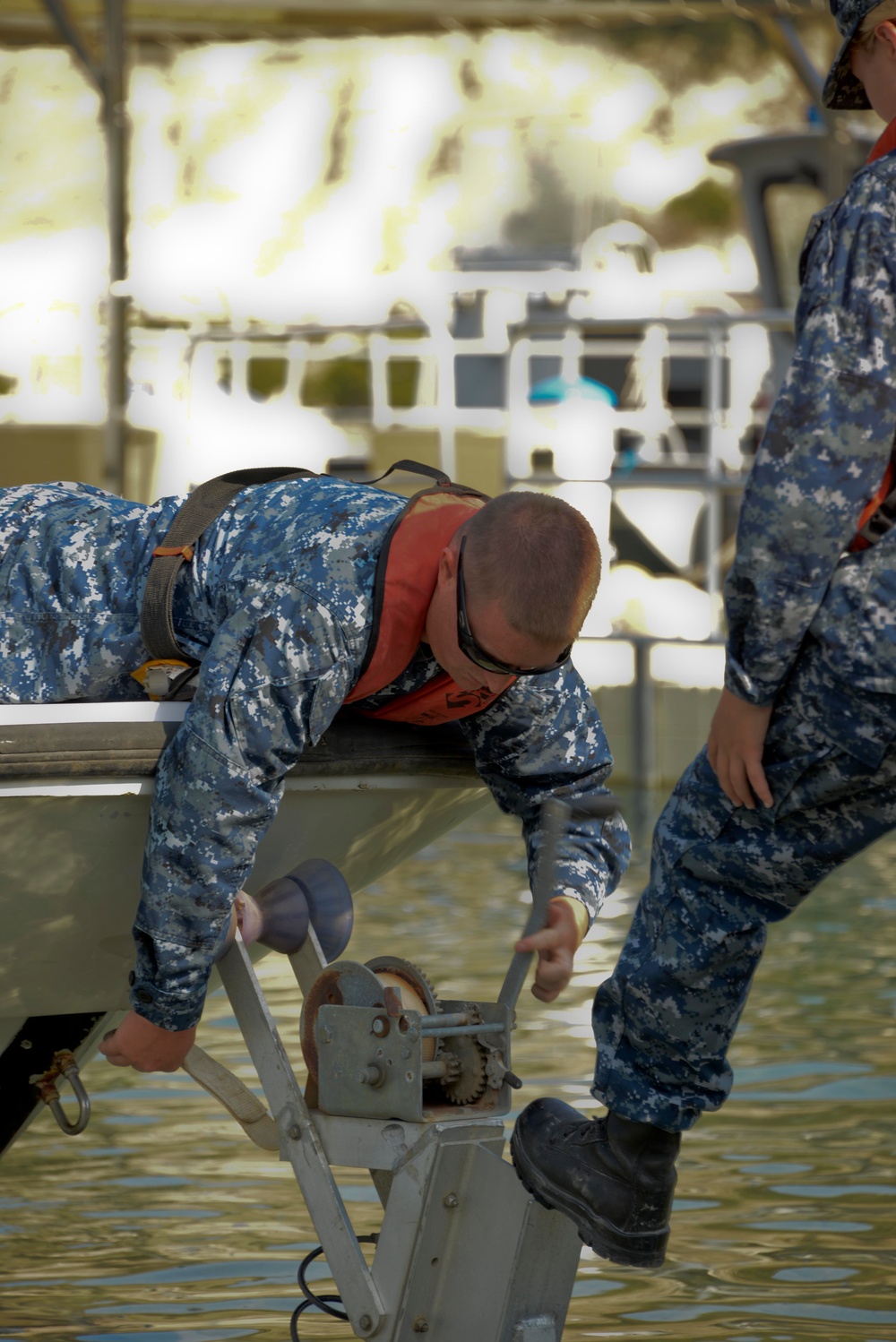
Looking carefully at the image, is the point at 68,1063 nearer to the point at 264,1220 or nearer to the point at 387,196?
the point at 264,1220

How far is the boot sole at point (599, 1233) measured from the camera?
2607mm

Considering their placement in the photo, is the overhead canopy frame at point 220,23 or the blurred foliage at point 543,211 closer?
the overhead canopy frame at point 220,23

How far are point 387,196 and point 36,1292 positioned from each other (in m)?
56.3

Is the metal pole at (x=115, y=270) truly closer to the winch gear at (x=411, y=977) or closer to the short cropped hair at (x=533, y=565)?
the winch gear at (x=411, y=977)

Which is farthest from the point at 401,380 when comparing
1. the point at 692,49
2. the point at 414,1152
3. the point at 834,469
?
the point at 834,469

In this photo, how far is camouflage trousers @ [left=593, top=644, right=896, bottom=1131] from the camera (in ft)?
7.93

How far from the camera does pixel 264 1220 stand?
3564 millimetres

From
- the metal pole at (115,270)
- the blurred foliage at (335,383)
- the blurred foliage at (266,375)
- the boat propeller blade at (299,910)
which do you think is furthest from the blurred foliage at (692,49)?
the boat propeller blade at (299,910)

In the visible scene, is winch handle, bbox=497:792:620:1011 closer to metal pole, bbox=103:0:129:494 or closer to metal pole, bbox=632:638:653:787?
metal pole, bbox=632:638:653:787

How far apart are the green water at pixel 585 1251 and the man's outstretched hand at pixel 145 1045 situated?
0.60 metres

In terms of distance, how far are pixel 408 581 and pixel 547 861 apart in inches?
18.6

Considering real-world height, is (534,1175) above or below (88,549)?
below

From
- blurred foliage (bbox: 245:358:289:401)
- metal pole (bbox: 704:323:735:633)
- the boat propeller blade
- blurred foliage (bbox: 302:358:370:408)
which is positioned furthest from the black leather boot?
blurred foliage (bbox: 245:358:289:401)

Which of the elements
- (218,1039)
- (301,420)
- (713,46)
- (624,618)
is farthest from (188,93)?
(218,1039)
